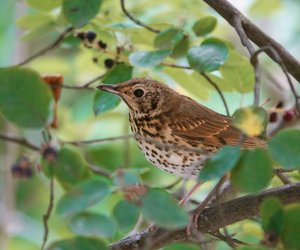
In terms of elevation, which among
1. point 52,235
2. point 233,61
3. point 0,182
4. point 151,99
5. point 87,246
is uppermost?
point 87,246

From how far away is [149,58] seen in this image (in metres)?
2.10

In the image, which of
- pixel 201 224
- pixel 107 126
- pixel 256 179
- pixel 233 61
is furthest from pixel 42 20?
pixel 256 179

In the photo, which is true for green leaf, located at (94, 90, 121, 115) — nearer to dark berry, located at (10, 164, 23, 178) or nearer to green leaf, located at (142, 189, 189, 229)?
dark berry, located at (10, 164, 23, 178)

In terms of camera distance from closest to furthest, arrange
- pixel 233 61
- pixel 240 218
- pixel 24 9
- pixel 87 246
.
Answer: pixel 87 246
pixel 240 218
pixel 233 61
pixel 24 9

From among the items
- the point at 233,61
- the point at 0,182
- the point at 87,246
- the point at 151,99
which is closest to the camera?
the point at 87,246

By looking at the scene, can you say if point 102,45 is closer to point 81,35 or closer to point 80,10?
point 81,35

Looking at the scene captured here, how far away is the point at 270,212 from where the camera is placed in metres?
1.29

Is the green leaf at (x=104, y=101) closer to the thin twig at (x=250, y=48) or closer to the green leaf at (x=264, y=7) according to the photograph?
the thin twig at (x=250, y=48)

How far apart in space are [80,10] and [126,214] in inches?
34.8

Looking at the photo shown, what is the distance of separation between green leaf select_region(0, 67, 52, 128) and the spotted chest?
0.92 metres

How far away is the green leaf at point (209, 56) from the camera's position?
2031mm

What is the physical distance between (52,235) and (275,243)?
2.73m

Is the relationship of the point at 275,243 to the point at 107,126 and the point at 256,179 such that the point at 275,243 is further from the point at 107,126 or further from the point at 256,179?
the point at 107,126

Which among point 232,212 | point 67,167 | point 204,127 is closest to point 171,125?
point 204,127
